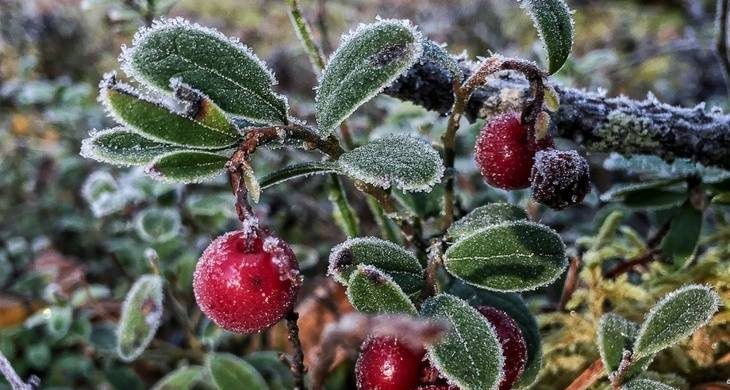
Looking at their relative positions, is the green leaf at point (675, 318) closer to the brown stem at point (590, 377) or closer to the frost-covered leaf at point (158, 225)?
the brown stem at point (590, 377)

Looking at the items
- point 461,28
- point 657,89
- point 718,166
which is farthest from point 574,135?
point 461,28

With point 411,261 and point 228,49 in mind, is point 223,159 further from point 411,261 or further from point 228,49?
point 411,261

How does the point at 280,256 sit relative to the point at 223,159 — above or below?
below

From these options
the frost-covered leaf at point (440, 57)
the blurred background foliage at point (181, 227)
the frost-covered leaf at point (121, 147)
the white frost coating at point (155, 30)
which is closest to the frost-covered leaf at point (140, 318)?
the blurred background foliage at point (181, 227)

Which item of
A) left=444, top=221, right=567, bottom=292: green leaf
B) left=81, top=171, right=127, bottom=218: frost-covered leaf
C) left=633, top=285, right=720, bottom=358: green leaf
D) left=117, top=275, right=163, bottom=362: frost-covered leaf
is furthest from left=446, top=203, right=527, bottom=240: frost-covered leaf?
left=81, top=171, right=127, bottom=218: frost-covered leaf

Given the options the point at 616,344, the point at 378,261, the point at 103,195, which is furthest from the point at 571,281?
the point at 103,195

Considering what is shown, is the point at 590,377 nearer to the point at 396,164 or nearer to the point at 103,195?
the point at 396,164
